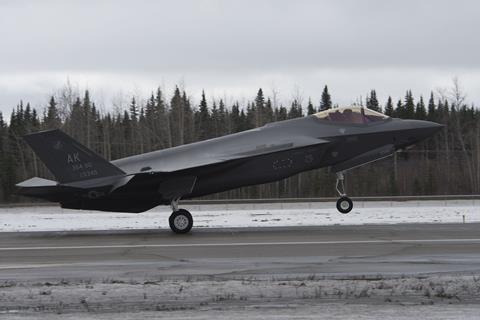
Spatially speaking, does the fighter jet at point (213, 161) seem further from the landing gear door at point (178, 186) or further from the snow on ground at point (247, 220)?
the snow on ground at point (247, 220)

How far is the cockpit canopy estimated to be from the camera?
63.4 ft

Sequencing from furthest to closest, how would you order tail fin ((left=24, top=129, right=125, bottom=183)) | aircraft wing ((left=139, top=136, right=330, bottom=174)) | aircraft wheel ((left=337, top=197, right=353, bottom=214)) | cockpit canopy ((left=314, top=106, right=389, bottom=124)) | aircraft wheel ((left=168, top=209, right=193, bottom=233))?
cockpit canopy ((left=314, top=106, right=389, bottom=124)) → aircraft wheel ((left=337, top=197, right=353, bottom=214)) → aircraft wing ((left=139, top=136, right=330, bottom=174)) → aircraft wheel ((left=168, top=209, right=193, bottom=233)) → tail fin ((left=24, top=129, right=125, bottom=183))

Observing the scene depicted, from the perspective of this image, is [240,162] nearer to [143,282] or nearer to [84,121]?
[143,282]

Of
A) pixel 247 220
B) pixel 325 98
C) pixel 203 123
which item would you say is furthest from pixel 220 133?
pixel 247 220

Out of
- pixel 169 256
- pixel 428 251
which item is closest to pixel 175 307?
pixel 169 256

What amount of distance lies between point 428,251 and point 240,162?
21.5ft

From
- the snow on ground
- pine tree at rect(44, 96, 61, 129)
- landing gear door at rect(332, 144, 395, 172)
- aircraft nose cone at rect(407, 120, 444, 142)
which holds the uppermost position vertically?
pine tree at rect(44, 96, 61, 129)

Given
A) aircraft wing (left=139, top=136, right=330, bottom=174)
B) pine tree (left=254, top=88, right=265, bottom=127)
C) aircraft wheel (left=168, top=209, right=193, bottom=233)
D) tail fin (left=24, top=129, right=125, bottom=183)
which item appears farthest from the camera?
pine tree (left=254, top=88, right=265, bottom=127)

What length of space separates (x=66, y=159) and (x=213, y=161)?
400cm

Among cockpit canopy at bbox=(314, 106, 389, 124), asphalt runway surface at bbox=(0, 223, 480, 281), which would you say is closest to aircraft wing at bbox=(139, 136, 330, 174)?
cockpit canopy at bbox=(314, 106, 389, 124)

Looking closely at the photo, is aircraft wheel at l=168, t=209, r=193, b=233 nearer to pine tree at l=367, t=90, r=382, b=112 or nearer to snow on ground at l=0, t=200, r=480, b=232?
snow on ground at l=0, t=200, r=480, b=232

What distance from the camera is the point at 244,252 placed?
13.9 metres

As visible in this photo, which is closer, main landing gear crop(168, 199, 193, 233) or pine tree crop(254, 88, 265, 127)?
main landing gear crop(168, 199, 193, 233)

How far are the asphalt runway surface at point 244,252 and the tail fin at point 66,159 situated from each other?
1.69 m
